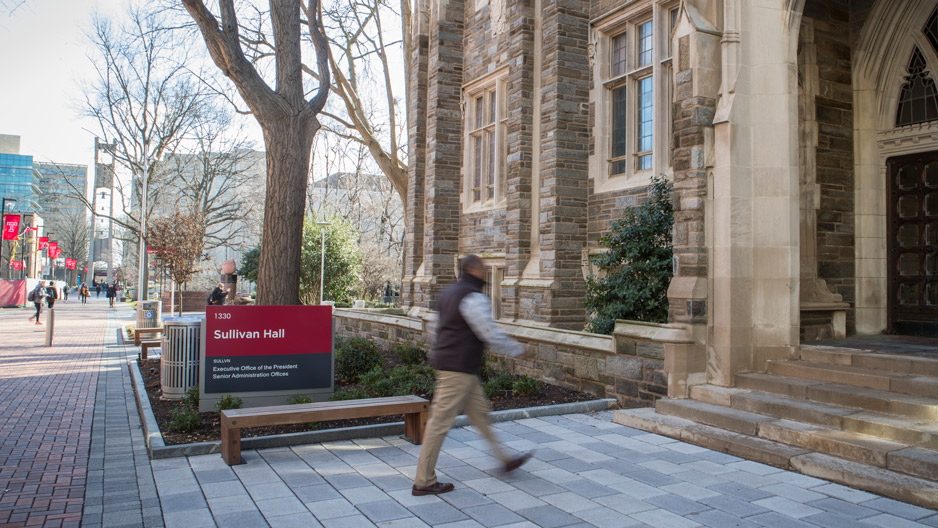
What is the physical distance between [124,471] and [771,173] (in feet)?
23.9

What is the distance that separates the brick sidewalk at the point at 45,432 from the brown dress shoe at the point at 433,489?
7.51ft

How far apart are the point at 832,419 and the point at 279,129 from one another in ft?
26.4

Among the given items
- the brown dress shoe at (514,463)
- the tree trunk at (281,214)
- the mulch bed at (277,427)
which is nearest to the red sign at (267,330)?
the mulch bed at (277,427)

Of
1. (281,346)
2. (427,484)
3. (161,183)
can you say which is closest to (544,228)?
(281,346)

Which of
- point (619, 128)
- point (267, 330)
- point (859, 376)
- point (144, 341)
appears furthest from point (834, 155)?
point (144, 341)

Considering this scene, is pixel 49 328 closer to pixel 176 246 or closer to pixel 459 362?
pixel 176 246

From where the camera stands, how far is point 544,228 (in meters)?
12.0

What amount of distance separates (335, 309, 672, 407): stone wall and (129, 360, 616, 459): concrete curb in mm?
339

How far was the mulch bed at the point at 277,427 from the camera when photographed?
682cm

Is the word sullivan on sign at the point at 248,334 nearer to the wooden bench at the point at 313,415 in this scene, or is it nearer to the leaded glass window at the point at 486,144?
the wooden bench at the point at 313,415

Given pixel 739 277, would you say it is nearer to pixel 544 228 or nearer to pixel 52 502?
pixel 544 228

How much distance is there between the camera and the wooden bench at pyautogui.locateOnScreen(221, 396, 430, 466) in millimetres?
5828

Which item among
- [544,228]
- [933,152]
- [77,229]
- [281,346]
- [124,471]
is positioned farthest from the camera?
[77,229]

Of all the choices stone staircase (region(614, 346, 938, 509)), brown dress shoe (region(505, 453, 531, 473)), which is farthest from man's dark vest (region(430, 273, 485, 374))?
stone staircase (region(614, 346, 938, 509))
